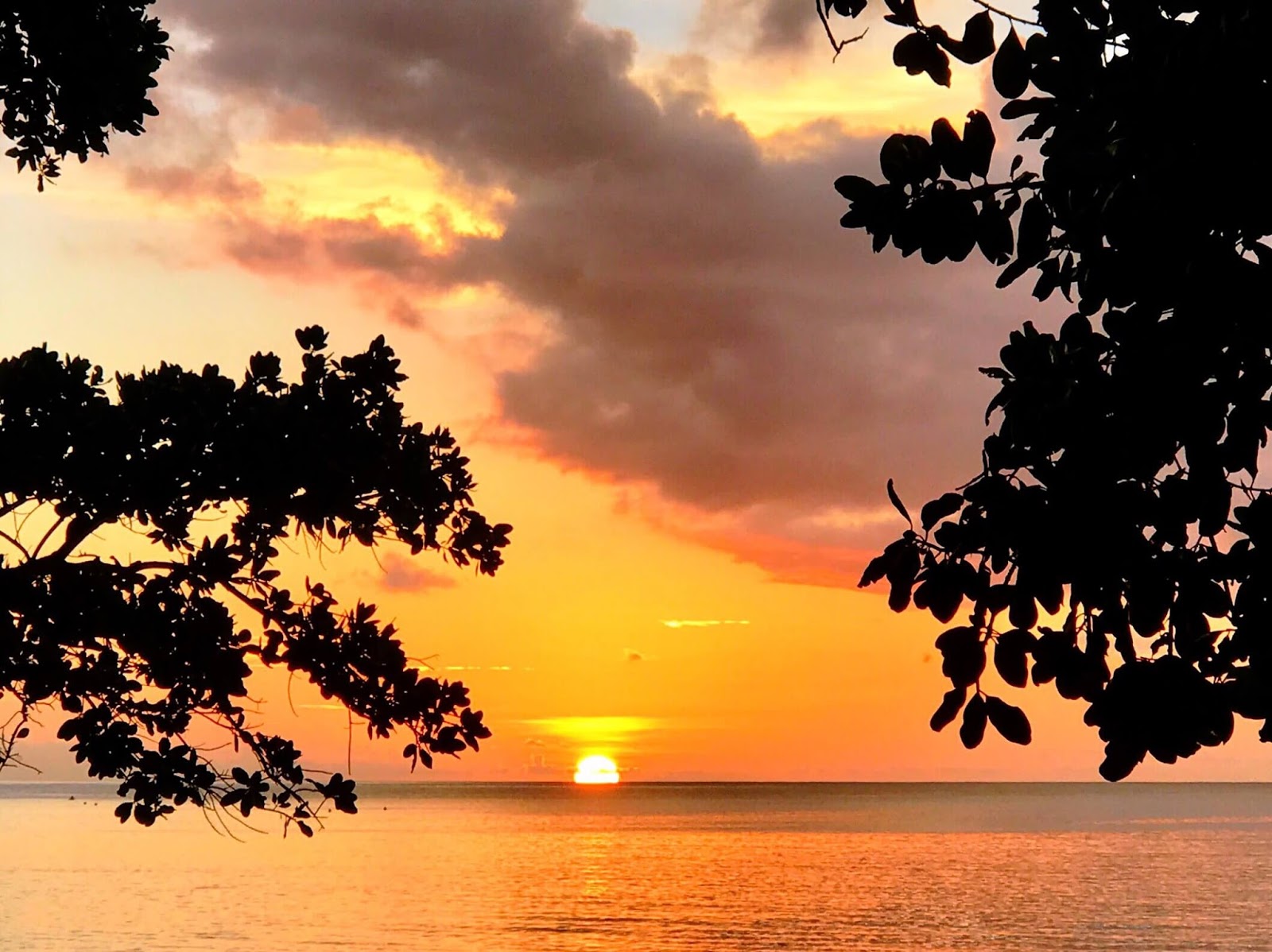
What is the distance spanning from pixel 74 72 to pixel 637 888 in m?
50.4

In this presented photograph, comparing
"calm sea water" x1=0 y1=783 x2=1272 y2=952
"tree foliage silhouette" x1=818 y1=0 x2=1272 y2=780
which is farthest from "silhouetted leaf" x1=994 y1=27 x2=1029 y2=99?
"calm sea water" x1=0 y1=783 x2=1272 y2=952

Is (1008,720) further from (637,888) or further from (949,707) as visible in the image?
(637,888)

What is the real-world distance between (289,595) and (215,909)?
1666 inches

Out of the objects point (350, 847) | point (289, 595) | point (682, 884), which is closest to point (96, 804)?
point (350, 847)

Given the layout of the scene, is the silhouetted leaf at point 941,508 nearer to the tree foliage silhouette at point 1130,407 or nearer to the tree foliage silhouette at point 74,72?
the tree foliage silhouette at point 1130,407

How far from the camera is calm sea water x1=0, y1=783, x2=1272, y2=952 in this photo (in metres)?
40.8

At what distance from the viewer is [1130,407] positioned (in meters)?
3.15

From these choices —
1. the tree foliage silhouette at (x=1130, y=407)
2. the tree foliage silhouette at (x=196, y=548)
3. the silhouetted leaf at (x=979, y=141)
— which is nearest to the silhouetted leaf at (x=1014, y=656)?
the tree foliage silhouette at (x=1130, y=407)

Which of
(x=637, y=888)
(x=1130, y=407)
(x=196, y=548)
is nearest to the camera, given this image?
(x=1130, y=407)

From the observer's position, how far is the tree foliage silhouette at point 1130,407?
9.79 feet

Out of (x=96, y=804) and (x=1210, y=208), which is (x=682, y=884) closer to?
(x=1210, y=208)

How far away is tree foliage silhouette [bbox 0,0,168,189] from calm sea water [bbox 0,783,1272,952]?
32.2 meters

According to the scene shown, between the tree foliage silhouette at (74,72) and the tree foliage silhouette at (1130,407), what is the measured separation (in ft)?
23.7

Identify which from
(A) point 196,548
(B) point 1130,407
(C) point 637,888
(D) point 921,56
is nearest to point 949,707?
(B) point 1130,407
